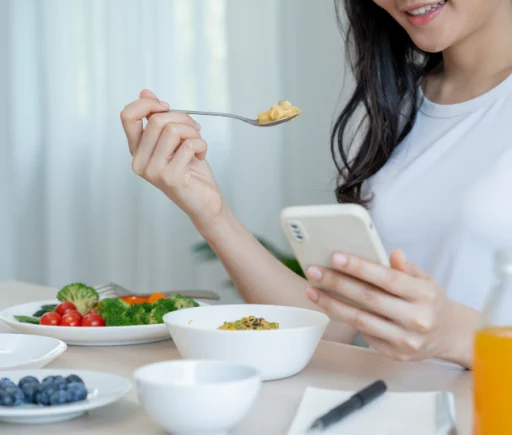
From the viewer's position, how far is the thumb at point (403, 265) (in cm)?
92

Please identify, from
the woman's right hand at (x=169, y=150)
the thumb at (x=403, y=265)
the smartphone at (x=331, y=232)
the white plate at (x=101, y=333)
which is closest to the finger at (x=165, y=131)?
the woman's right hand at (x=169, y=150)

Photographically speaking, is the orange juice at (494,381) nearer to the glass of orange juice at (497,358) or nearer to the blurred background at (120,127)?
the glass of orange juice at (497,358)

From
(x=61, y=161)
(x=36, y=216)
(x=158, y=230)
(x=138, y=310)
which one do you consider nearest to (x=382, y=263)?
(x=138, y=310)

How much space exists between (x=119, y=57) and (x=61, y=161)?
56cm

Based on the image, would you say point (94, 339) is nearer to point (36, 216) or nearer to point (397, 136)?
point (397, 136)

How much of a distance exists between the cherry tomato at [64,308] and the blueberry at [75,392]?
51 cm

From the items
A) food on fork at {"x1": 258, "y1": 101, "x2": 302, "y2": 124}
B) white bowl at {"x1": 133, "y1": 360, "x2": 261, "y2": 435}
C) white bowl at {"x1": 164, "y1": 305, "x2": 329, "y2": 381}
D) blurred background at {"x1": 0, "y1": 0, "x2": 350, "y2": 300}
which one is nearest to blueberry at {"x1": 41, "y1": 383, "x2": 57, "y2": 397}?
white bowl at {"x1": 133, "y1": 360, "x2": 261, "y2": 435}

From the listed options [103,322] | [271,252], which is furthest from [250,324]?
[271,252]

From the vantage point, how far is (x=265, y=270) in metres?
1.47

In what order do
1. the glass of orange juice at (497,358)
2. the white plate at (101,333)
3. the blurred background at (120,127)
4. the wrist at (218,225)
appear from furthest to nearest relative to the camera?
1. the blurred background at (120,127)
2. the wrist at (218,225)
3. the white plate at (101,333)
4. the glass of orange juice at (497,358)

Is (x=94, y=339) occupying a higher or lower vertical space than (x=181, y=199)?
lower

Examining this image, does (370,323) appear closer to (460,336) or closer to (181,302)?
(460,336)

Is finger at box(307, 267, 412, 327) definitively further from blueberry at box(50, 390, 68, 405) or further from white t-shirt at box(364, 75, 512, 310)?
white t-shirt at box(364, 75, 512, 310)

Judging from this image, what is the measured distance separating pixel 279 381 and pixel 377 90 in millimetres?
825
